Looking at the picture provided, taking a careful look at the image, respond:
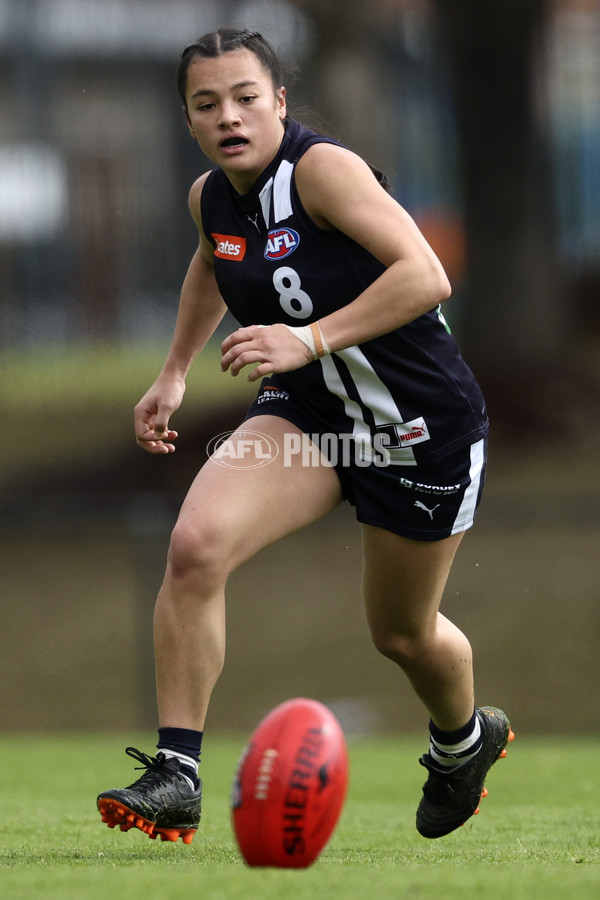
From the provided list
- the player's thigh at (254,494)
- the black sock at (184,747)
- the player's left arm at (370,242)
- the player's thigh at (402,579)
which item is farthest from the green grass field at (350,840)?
the player's left arm at (370,242)

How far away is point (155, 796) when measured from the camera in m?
3.88

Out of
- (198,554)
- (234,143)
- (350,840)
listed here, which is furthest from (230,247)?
(350,840)

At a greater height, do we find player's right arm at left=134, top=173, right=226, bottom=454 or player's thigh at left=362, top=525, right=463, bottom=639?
player's right arm at left=134, top=173, right=226, bottom=454

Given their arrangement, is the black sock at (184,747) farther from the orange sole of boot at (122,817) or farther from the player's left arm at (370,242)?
the player's left arm at (370,242)

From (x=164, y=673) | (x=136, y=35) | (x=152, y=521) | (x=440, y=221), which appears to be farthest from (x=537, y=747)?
(x=136, y=35)

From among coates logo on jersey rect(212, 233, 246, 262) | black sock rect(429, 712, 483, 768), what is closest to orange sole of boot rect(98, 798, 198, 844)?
black sock rect(429, 712, 483, 768)

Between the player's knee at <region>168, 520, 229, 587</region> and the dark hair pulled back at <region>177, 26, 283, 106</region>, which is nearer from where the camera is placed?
the player's knee at <region>168, 520, 229, 587</region>

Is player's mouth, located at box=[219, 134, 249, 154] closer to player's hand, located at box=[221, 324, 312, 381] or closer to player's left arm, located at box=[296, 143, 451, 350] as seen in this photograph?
player's left arm, located at box=[296, 143, 451, 350]

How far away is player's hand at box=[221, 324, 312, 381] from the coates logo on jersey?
1.51 ft

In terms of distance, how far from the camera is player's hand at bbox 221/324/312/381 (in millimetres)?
3740

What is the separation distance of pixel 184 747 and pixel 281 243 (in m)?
1.47

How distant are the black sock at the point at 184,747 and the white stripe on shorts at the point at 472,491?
3.35 ft

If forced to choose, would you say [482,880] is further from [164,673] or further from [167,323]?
[167,323]

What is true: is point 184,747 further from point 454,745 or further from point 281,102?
point 281,102
